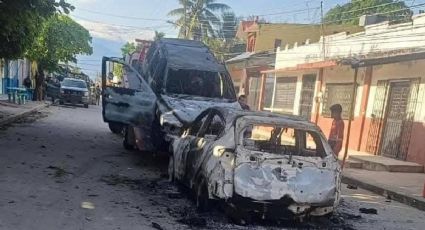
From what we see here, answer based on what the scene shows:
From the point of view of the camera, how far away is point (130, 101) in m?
11.4

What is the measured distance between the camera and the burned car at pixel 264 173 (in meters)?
6.05

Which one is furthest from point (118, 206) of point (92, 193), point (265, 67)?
point (265, 67)

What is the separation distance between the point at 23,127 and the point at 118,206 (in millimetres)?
10473

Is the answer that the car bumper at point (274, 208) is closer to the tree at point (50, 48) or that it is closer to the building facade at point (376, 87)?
the building facade at point (376, 87)

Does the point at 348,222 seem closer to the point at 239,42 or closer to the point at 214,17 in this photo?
the point at 214,17

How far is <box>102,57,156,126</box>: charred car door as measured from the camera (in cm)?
1082

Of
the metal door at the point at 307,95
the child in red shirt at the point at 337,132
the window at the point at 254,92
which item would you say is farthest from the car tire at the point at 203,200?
the window at the point at 254,92

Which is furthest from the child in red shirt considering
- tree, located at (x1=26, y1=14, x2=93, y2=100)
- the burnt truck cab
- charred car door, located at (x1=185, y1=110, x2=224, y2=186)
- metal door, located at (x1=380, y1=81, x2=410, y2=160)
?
tree, located at (x1=26, y1=14, x2=93, y2=100)

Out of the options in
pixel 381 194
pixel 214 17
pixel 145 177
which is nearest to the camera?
pixel 145 177

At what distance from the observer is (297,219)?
6.48 m

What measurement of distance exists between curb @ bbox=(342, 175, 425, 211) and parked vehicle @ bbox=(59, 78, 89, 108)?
72.9 ft

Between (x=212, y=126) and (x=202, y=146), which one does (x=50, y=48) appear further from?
(x=202, y=146)

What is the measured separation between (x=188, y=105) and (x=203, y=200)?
4.23m

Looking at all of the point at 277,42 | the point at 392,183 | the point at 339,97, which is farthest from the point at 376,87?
the point at 277,42
